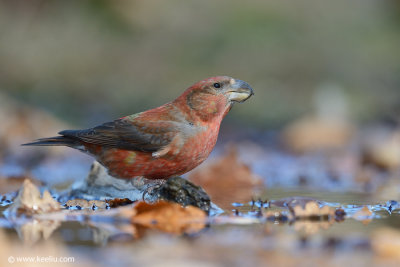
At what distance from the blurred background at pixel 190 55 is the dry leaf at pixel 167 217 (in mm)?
8557

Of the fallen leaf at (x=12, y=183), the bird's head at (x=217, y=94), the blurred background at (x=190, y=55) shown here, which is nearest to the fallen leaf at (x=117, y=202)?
the bird's head at (x=217, y=94)

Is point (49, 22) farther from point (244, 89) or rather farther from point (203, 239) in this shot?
point (203, 239)

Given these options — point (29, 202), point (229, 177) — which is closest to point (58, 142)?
point (29, 202)

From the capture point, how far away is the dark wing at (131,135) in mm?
4570

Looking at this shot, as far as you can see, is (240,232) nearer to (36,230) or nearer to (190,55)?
(36,230)

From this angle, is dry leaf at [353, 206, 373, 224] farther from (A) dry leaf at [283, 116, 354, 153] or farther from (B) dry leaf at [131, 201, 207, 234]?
(A) dry leaf at [283, 116, 354, 153]

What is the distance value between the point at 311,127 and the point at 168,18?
18.3 ft

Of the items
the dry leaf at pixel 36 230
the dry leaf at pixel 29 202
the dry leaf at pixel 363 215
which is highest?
the dry leaf at pixel 29 202

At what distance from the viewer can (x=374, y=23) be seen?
1580cm

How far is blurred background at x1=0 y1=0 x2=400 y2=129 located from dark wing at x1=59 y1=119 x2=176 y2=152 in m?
7.12

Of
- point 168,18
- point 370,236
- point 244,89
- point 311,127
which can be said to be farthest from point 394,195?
point 168,18

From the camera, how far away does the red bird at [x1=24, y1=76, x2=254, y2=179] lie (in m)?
4.51

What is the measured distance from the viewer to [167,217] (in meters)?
3.50

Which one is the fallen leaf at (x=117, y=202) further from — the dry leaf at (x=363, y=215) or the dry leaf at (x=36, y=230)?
the dry leaf at (x=363, y=215)
